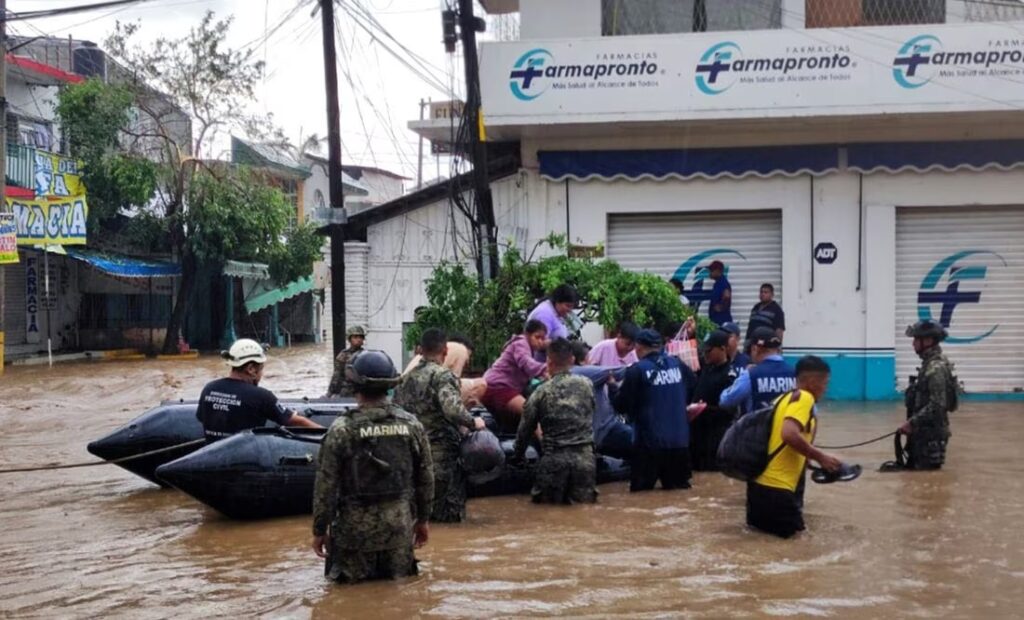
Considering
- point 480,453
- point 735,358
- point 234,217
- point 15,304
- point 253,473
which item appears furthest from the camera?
point 234,217

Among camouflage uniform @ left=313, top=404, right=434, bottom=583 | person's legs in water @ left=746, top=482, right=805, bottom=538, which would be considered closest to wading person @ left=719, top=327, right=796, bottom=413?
person's legs in water @ left=746, top=482, right=805, bottom=538

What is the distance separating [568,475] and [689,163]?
8.34m

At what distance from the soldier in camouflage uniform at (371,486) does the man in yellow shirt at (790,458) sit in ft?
8.12

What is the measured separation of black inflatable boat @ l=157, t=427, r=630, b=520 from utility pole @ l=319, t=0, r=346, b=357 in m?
6.47

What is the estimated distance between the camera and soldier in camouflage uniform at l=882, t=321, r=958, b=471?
9656 mm

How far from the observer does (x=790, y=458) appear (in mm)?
7352

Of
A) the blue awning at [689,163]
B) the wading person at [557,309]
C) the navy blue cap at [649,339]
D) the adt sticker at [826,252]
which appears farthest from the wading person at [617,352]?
the adt sticker at [826,252]

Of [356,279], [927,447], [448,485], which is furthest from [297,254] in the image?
[448,485]

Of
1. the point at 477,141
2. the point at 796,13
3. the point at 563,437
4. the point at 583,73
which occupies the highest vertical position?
the point at 796,13

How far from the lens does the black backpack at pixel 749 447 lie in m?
7.34

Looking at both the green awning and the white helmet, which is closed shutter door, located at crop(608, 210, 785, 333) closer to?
the white helmet

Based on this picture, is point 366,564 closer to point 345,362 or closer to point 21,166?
point 345,362

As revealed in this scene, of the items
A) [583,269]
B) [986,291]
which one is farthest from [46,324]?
[986,291]

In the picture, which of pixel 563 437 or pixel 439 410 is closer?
pixel 439 410
